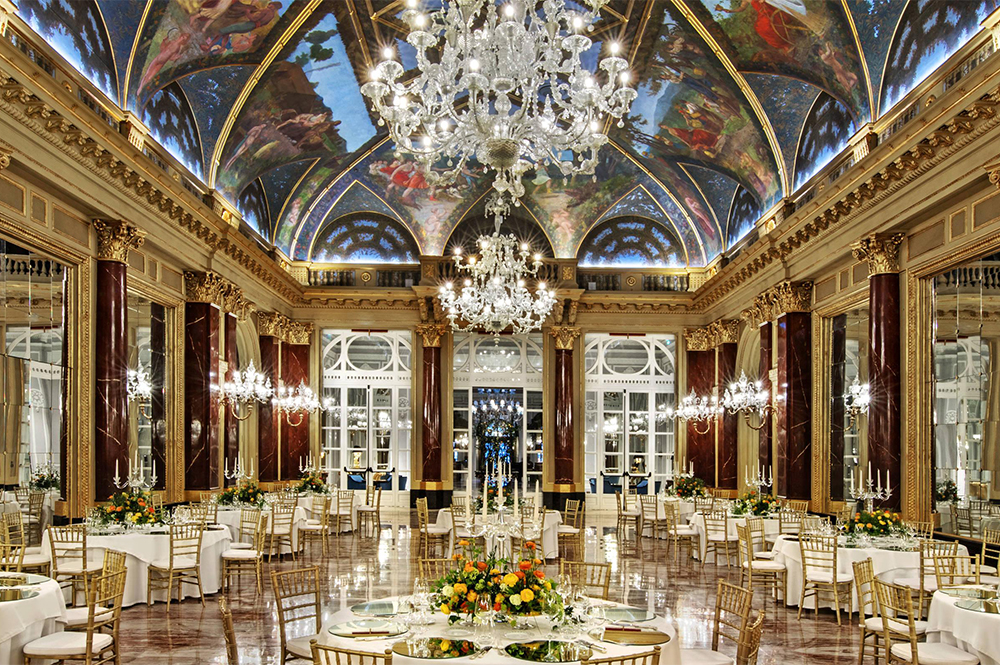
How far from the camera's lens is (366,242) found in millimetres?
21203

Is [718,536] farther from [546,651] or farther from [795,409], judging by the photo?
[546,651]

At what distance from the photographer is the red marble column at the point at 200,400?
546 inches

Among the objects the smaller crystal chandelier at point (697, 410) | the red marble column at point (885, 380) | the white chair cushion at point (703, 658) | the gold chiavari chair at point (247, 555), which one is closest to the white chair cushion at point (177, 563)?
the gold chiavari chair at point (247, 555)

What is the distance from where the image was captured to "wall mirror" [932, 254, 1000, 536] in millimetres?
9422

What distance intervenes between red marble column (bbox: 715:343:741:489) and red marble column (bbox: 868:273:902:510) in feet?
23.7

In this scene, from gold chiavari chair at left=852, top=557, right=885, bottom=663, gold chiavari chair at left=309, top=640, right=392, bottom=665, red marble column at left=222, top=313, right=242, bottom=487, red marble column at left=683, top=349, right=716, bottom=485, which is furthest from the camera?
red marble column at left=683, top=349, right=716, bottom=485

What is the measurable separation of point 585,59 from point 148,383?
828 centimetres

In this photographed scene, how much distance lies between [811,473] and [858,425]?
1471mm

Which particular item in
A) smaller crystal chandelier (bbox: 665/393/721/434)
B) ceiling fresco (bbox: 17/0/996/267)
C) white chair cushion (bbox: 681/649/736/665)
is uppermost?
ceiling fresco (bbox: 17/0/996/267)

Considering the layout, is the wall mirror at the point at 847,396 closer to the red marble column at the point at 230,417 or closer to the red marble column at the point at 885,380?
the red marble column at the point at 885,380

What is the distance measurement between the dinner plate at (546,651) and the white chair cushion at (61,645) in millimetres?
3194

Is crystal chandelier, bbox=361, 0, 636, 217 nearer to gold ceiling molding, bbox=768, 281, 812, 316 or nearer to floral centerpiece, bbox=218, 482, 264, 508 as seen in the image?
floral centerpiece, bbox=218, 482, 264, 508

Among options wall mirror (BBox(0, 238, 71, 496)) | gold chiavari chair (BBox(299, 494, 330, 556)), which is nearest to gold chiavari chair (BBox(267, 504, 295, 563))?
gold chiavari chair (BBox(299, 494, 330, 556))

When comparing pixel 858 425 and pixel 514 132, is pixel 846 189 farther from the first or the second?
pixel 514 132
